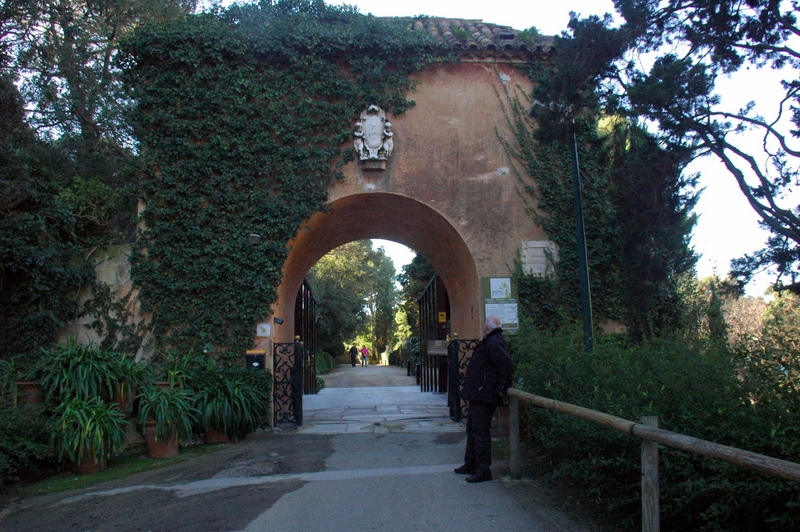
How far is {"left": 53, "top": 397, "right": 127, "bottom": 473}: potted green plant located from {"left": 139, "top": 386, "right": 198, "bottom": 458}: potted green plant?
0.50 meters

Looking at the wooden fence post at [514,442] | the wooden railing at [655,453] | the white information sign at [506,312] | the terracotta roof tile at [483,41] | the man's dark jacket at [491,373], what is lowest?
the wooden fence post at [514,442]

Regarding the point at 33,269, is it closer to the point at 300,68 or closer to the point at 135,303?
the point at 135,303

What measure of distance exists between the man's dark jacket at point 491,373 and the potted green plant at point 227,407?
4.13 meters

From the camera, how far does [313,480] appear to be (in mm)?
6898

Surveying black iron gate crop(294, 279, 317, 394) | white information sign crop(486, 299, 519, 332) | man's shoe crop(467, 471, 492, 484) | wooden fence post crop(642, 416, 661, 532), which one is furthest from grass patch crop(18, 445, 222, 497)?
black iron gate crop(294, 279, 317, 394)

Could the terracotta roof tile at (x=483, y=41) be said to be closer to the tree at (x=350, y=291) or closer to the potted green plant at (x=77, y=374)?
the potted green plant at (x=77, y=374)

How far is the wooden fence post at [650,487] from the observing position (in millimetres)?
3953

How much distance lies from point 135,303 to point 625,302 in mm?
8363

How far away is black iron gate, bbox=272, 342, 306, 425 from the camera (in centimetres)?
1087

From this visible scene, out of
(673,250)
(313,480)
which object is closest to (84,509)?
(313,480)

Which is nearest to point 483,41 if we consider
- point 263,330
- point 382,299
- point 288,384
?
point 263,330

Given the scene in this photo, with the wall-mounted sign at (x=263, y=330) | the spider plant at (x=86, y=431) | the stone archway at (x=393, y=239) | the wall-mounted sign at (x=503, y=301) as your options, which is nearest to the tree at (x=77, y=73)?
the stone archway at (x=393, y=239)

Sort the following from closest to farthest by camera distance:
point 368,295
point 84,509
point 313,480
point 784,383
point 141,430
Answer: point 784,383
point 84,509
point 313,480
point 141,430
point 368,295

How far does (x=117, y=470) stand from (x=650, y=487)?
6.31 m
